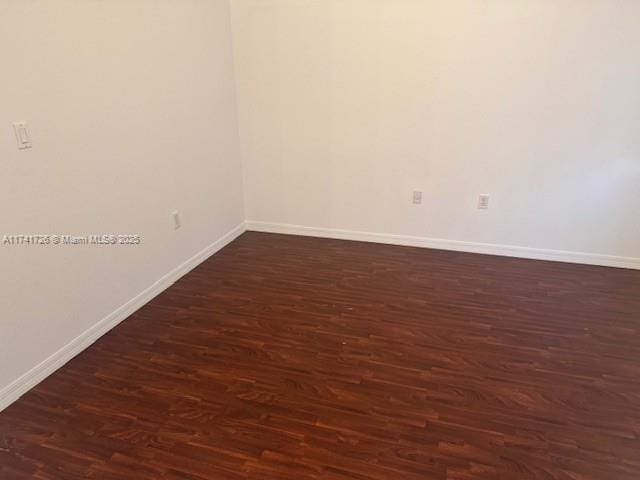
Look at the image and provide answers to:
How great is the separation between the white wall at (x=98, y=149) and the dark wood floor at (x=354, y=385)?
0.30m

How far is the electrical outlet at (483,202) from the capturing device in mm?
3293

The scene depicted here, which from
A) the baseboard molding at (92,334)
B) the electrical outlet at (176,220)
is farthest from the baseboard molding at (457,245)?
the electrical outlet at (176,220)

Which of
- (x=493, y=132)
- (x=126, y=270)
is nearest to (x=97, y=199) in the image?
(x=126, y=270)

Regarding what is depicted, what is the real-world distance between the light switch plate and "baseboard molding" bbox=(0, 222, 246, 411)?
3.30ft

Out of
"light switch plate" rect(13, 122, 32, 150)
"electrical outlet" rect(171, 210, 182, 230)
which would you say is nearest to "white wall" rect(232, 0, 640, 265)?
"electrical outlet" rect(171, 210, 182, 230)

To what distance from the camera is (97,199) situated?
7.73 feet

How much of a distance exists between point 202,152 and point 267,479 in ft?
7.68

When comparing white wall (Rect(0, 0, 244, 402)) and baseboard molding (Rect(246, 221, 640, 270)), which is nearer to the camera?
white wall (Rect(0, 0, 244, 402))

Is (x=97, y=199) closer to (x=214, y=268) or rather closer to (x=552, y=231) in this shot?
(x=214, y=268)

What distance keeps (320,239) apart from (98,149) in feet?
6.32

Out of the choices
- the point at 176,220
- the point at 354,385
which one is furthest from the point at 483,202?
the point at 176,220

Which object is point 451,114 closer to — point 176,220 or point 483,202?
point 483,202

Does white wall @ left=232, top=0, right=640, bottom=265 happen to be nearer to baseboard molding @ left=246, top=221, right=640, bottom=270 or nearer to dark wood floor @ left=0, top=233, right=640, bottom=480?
baseboard molding @ left=246, top=221, right=640, bottom=270

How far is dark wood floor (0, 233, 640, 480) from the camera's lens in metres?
1.65
